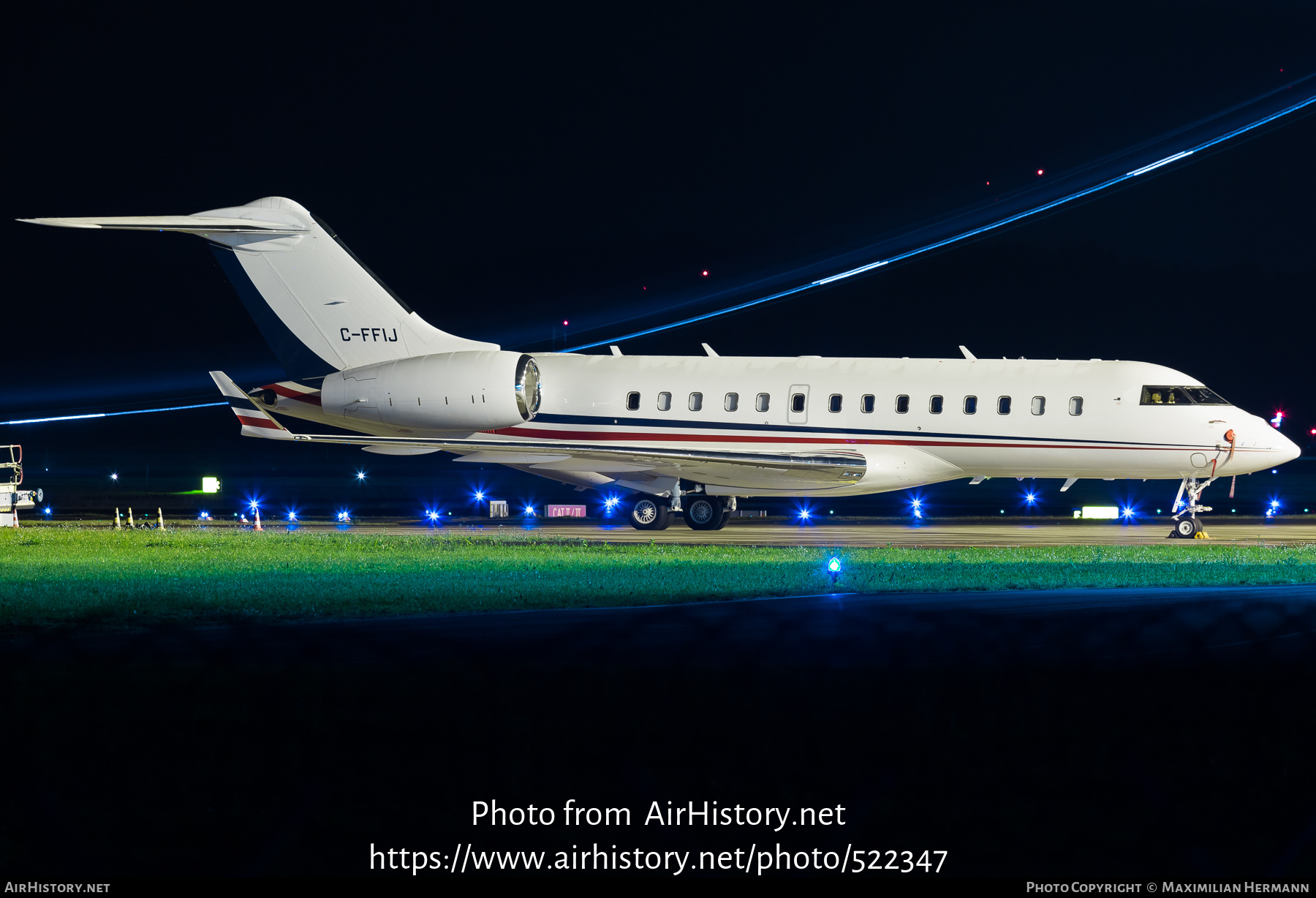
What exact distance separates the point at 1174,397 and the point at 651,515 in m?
11.5

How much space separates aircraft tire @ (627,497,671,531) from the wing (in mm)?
432

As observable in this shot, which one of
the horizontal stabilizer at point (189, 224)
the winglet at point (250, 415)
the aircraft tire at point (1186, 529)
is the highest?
the horizontal stabilizer at point (189, 224)

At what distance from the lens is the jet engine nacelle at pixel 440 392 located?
27438 millimetres

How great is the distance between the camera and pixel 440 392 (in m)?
27.5

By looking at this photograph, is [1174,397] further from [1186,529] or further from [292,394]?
[292,394]

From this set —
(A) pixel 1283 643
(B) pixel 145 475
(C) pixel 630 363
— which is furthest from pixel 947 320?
(A) pixel 1283 643

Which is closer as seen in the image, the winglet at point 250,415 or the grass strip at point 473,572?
the grass strip at point 473,572

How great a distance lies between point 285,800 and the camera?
22.0 ft

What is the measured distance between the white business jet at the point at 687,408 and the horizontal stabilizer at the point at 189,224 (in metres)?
0.06

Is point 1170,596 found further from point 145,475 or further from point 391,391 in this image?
point 145,475

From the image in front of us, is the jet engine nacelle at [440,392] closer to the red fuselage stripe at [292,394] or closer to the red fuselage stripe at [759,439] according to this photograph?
the red fuselage stripe at [292,394]

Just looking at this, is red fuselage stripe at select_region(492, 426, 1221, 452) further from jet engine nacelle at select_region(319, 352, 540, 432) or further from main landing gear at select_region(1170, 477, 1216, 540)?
main landing gear at select_region(1170, 477, 1216, 540)

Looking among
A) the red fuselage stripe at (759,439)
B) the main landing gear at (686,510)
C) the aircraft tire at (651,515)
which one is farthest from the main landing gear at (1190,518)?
the aircraft tire at (651,515)

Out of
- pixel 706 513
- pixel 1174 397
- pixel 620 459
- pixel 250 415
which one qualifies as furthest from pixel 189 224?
pixel 1174 397
